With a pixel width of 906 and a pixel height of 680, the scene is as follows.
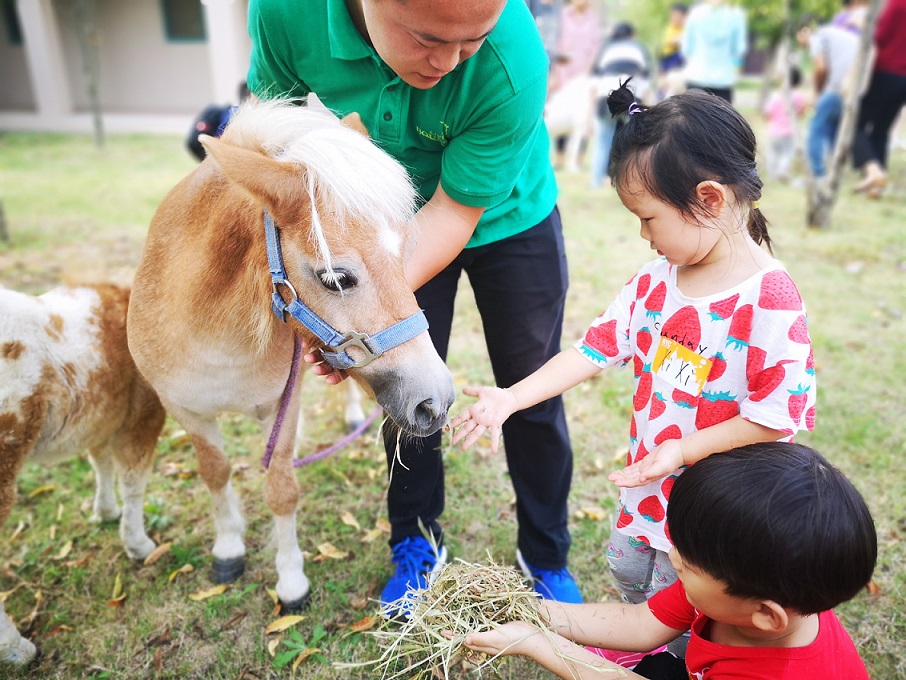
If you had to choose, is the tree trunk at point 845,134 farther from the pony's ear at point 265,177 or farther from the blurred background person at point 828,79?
the pony's ear at point 265,177

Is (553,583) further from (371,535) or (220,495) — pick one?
(220,495)

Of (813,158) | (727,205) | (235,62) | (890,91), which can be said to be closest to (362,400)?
(727,205)

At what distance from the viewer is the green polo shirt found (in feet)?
6.25

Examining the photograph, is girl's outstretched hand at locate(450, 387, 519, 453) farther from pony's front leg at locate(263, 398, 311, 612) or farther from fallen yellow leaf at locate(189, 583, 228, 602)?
fallen yellow leaf at locate(189, 583, 228, 602)

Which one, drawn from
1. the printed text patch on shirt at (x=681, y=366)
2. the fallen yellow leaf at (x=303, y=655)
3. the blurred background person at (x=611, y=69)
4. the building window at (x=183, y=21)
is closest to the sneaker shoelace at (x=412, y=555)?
the fallen yellow leaf at (x=303, y=655)

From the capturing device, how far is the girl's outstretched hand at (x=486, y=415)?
1934mm

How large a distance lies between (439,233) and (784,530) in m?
1.29

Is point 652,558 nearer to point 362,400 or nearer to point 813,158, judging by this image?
point 362,400

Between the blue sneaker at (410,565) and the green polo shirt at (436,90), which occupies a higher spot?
the green polo shirt at (436,90)

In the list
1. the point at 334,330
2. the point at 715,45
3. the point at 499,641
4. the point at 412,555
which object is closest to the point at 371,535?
the point at 412,555

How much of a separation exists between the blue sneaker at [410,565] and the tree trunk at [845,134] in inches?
288

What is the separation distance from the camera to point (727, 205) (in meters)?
1.72

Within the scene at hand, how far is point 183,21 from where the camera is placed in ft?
56.6

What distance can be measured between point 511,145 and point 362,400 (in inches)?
107
